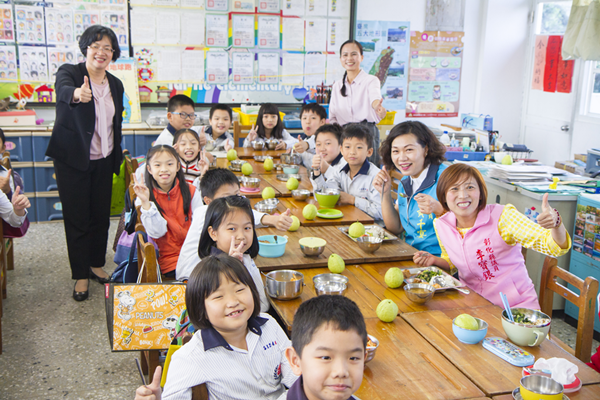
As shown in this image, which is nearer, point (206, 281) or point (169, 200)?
point (206, 281)

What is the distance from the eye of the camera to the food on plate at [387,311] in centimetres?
167

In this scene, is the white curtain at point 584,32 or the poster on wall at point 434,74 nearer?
the white curtain at point 584,32

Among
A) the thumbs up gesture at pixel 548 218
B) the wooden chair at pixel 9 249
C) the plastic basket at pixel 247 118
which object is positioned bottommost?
the wooden chair at pixel 9 249

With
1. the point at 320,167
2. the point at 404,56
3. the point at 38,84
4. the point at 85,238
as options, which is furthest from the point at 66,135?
the point at 404,56

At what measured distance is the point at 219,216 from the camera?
6.47 feet

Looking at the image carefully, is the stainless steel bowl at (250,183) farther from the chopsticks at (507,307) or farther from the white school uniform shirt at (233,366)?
the chopsticks at (507,307)

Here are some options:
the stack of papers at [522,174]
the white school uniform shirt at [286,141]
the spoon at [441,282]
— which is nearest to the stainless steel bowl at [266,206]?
the spoon at [441,282]

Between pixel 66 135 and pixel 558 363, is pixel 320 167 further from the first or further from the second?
pixel 558 363

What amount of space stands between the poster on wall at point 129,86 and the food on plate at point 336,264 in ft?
12.6

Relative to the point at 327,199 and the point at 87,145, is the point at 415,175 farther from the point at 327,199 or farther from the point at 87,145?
the point at 87,145

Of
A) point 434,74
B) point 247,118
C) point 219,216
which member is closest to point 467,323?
point 219,216

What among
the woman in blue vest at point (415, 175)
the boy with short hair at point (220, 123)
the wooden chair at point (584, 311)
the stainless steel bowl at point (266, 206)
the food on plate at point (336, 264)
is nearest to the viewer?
the wooden chair at point (584, 311)

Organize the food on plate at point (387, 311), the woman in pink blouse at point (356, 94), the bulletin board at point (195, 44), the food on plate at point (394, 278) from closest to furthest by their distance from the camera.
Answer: the food on plate at point (387, 311)
the food on plate at point (394, 278)
the woman in pink blouse at point (356, 94)
the bulletin board at point (195, 44)

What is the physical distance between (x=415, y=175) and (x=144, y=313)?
1.51 m
